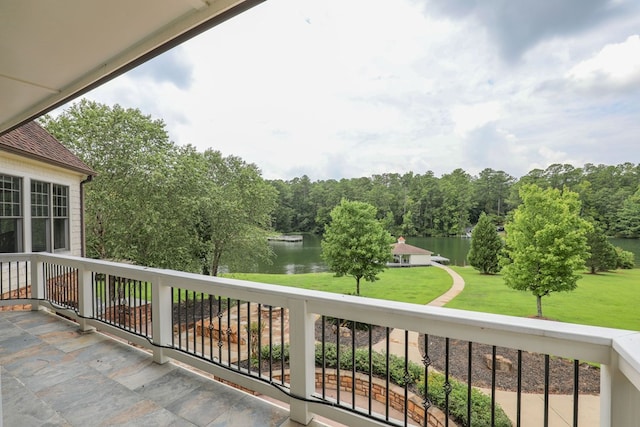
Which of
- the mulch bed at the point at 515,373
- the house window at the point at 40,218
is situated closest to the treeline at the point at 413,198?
the mulch bed at the point at 515,373

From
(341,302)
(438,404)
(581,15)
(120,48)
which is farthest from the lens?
(581,15)

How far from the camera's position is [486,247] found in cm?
2133

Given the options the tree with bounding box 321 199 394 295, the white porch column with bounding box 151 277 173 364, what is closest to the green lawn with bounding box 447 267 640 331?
the tree with bounding box 321 199 394 295

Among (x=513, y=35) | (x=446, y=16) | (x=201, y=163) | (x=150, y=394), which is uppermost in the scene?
(x=513, y=35)

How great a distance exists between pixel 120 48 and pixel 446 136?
44.0 metres

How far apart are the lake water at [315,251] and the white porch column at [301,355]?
20.5m

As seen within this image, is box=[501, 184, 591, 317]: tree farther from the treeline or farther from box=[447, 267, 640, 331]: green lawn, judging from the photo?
the treeline

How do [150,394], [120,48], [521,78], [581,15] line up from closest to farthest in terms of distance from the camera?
[120,48] → [150,394] → [581,15] → [521,78]

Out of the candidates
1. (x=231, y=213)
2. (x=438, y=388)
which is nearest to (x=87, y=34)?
(x=438, y=388)

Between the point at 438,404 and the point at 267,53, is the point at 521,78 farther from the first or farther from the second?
the point at 438,404

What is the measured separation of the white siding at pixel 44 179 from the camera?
6.22 metres

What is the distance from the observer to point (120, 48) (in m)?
1.69

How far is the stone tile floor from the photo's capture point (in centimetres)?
208

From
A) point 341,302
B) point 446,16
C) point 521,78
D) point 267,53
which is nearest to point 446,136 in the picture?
point 521,78
